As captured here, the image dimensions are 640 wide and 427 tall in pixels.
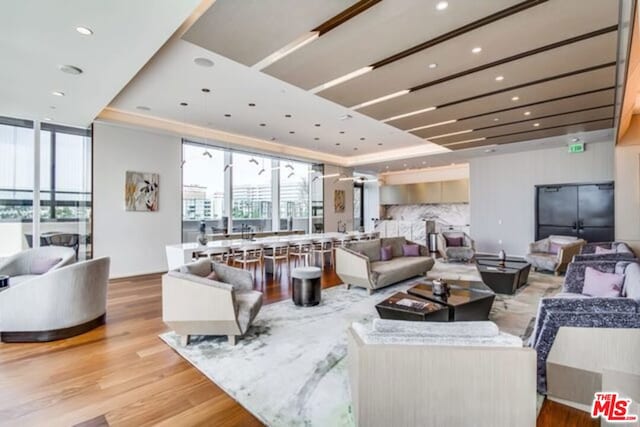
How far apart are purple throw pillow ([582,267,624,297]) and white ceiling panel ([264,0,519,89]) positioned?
9.65ft

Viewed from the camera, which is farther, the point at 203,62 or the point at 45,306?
the point at 203,62

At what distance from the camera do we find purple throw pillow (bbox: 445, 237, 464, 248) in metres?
8.26

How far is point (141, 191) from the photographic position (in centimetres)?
663

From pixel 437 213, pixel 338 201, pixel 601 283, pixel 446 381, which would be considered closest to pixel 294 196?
pixel 338 201

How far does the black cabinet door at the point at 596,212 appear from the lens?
7562 millimetres

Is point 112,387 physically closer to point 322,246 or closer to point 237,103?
point 237,103

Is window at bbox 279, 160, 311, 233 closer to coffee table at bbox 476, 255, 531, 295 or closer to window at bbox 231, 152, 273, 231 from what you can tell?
window at bbox 231, 152, 273, 231

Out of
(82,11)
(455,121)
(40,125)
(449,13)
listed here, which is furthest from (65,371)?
(455,121)

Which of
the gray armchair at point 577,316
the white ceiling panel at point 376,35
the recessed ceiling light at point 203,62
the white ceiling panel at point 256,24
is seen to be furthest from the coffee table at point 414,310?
the recessed ceiling light at point 203,62

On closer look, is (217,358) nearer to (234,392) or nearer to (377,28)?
(234,392)

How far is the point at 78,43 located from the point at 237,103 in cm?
252

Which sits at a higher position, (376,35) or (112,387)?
(376,35)

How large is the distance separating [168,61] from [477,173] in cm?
880

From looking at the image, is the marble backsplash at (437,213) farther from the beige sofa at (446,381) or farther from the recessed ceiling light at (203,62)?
the beige sofa at (446,381)
